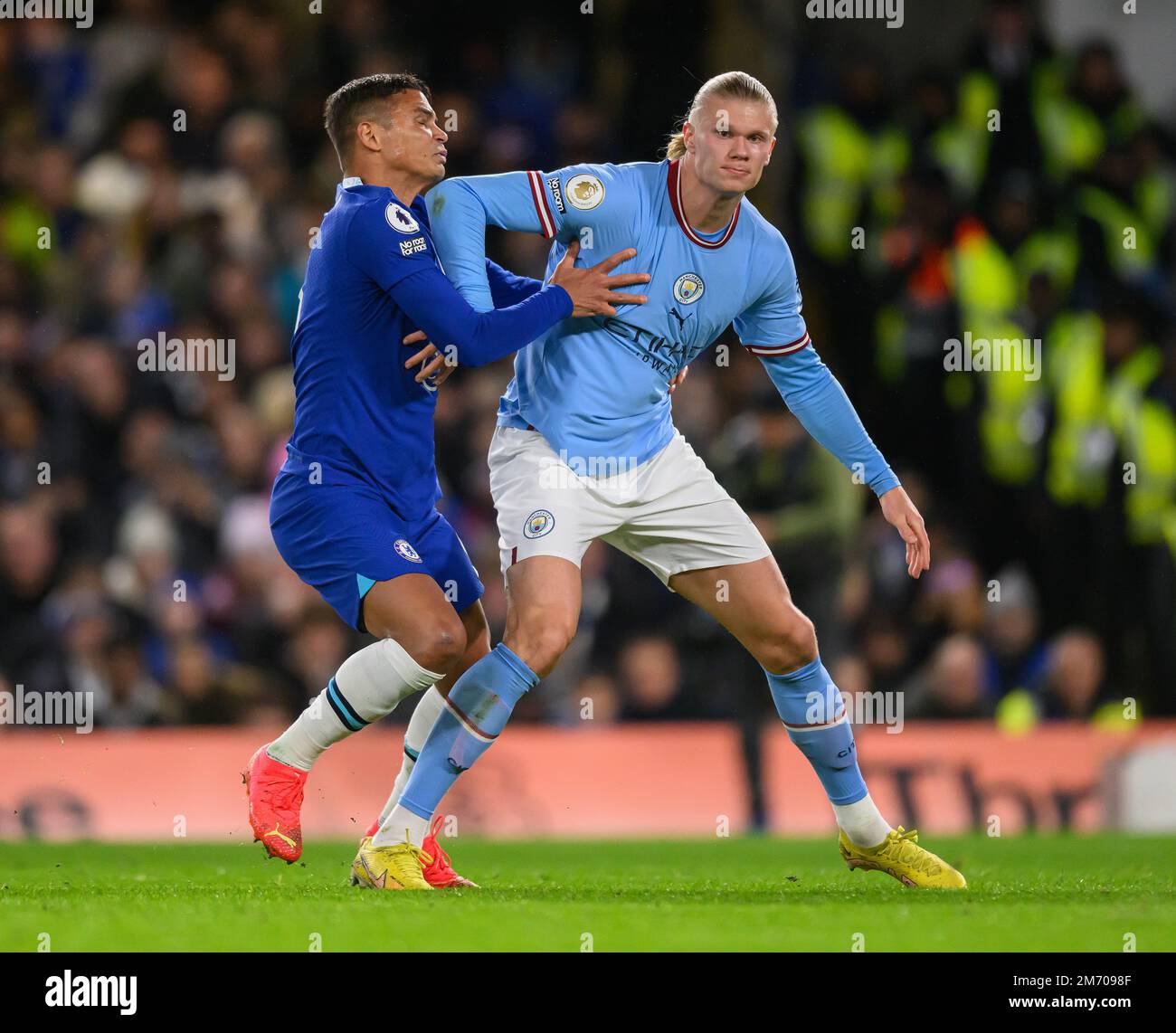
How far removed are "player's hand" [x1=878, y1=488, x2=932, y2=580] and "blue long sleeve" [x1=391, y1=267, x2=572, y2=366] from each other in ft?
4.12

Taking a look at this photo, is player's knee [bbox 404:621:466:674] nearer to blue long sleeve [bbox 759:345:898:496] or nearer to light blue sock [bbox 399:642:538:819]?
light blue sock [bbox 399:642:538:819]

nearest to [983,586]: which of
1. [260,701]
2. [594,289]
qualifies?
[260,701]

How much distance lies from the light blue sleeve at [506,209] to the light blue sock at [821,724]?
1.47 m

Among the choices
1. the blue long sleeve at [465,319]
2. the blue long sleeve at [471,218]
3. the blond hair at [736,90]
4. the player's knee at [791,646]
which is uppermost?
the blond hair at [736,90]

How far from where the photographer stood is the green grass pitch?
13.5 ft

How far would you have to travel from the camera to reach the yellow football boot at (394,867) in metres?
5.02

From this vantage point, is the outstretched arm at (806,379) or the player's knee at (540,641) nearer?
the player's knee at (540,641)

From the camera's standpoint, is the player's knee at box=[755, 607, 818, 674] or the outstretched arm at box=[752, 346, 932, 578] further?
the outstretched arm at box=[752, 346, 932, 578]

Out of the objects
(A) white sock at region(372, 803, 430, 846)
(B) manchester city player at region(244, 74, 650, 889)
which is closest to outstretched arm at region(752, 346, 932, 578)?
(B) manchester city player at region(244, 74, 650, 889)

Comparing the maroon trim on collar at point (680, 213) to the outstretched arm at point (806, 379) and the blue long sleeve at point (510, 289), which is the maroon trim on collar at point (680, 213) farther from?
the blue long sleeve at point (510, 289)

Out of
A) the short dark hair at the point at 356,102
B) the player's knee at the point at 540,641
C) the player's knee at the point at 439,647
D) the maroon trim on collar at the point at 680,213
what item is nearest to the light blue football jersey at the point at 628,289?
the maroon trim on collar at the point at 680,213

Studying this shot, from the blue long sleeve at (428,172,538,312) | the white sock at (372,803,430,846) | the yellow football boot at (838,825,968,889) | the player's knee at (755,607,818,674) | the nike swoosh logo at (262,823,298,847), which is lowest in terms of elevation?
the yellow football boot at (838,825,968,889)

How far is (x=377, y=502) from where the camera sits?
17.4ft

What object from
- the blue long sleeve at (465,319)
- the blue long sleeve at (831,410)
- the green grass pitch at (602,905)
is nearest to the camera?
the green grass pitch at (602,905)
